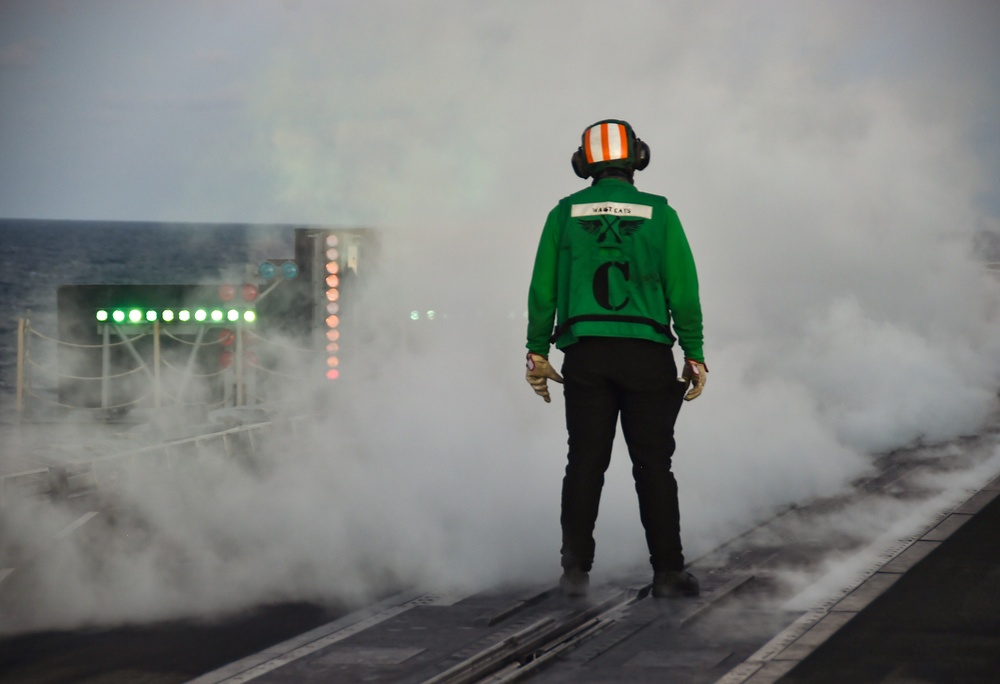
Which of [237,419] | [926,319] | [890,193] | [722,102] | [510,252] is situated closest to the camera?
[510,252]

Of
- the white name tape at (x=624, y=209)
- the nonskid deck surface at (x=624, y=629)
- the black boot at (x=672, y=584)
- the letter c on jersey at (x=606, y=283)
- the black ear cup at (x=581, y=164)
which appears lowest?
the nonskid deck surface at (x=624, y=629)

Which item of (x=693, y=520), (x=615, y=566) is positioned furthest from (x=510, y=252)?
(x=615, y=566)

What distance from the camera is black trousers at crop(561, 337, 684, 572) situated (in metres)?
5.41

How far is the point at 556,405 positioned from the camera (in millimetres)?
8219

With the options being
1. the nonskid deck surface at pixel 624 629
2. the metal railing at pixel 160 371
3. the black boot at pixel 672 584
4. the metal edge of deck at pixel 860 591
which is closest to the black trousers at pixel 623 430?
the black boot at pixel 672 584

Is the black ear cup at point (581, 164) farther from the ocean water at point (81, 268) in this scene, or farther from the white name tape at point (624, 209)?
the ocean water at point (81, 268)

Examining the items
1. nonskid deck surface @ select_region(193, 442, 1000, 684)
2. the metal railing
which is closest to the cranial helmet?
nonskid deck surface @ select_region(193, 442, 1000, 684)

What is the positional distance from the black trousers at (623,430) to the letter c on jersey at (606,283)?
137 millimetres

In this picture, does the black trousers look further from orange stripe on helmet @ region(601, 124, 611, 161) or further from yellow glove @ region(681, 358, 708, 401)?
orange stripe on helmet @ region(601, 124, 611, 161)

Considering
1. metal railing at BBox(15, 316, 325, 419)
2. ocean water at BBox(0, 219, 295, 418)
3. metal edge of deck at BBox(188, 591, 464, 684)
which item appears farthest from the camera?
ocean water at BBox(0, 219, 295, 418)

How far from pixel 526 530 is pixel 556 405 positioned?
5.91 ft

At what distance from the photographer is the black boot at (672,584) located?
544cm

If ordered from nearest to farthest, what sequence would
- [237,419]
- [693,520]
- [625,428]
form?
[625,428] → [693,520] → [237,419]

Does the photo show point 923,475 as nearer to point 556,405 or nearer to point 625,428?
point 556,405
